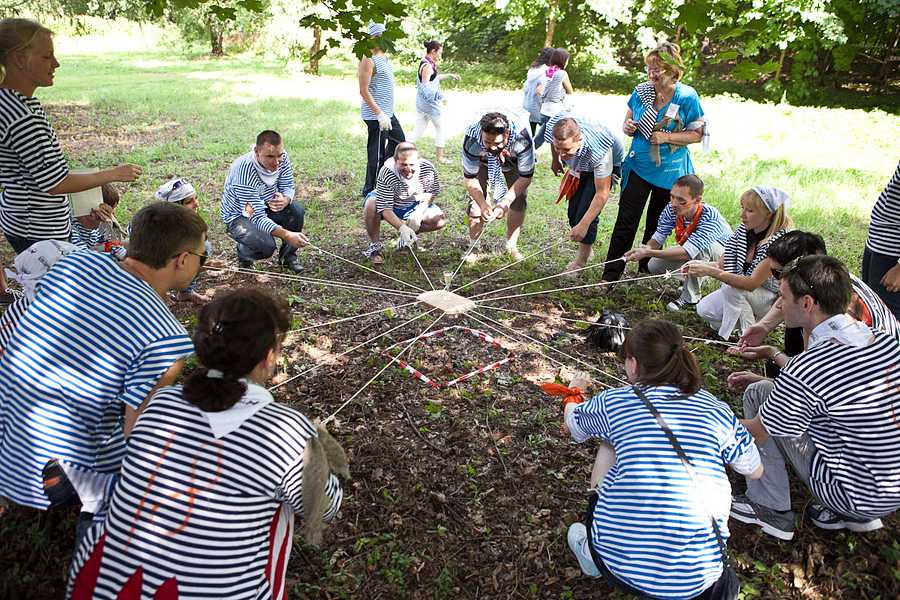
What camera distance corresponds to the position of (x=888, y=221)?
3.50 metres

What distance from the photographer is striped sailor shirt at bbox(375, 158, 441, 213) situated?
5.40 meters

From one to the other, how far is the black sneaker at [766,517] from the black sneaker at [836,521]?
0.36 feet

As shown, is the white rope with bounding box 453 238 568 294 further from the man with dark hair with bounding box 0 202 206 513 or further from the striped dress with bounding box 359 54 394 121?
the man with dark hair with bounding box 0 202 206 513

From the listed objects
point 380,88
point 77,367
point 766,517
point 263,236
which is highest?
point 380,88

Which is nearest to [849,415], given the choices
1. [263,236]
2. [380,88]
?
[263,236]

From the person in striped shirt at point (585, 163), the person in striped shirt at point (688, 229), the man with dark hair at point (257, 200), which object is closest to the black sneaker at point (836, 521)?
the person in striped shirt at point (688, 229)

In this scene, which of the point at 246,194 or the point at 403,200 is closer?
the point at 246,194

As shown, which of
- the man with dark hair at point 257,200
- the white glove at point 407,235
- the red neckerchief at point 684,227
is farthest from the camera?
the white glove at point 407,235

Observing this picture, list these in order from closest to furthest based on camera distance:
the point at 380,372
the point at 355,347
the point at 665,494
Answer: the point at 665,494 < the point at 380,372 < the point at 355,347

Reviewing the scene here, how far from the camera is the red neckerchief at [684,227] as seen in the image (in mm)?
4645

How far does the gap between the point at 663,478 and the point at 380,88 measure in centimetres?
570

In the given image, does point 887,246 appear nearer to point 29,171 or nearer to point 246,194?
point 246,194

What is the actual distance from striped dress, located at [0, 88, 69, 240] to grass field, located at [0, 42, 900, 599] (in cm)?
155

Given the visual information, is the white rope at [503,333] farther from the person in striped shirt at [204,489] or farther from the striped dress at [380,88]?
the striped dress at [380,88]
